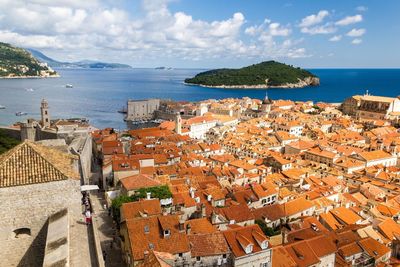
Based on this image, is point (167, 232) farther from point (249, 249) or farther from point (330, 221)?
point (330, 221)

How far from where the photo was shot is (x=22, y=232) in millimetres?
11367

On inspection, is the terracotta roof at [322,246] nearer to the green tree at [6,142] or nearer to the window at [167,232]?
the window at [167,232]

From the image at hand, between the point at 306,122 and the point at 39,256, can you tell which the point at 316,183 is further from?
A: the point at 306,122

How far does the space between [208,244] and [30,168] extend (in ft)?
38.9

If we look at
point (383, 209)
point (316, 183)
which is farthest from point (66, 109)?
point (383, 209)

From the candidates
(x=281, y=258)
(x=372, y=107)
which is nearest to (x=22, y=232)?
(x=281, y=258)

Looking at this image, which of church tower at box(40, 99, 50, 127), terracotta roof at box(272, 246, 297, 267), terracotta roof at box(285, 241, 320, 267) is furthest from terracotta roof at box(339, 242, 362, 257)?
church tower at box(40, 99, 50, 127)

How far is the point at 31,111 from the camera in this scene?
10569 cm

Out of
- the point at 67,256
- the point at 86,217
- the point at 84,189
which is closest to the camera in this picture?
the point at 67,256

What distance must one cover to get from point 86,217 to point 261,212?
18.8 metres

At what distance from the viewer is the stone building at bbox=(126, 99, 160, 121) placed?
11012 centimetres

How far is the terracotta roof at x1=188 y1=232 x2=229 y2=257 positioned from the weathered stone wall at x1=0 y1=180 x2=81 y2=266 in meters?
9.92

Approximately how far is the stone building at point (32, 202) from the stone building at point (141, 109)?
324 feet

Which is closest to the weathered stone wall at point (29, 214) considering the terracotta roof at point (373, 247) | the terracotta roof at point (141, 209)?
the terracotta roof at point (141, 209)
